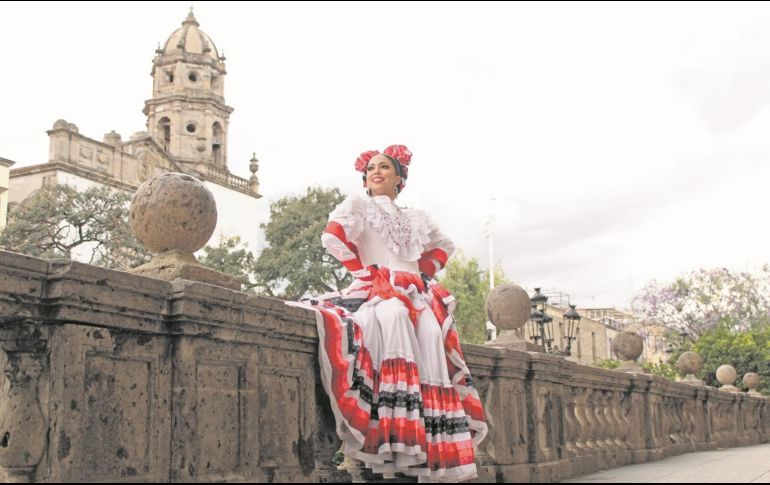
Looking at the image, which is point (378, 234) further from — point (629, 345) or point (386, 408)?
point (629, 345)

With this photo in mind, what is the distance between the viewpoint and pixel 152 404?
372cm

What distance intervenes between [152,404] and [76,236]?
2799 centimetres

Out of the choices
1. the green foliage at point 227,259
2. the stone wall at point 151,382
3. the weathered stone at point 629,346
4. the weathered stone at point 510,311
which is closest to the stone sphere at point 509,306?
the weathered stone at point 510,311

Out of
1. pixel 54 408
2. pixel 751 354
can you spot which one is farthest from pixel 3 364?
pixel 751 354

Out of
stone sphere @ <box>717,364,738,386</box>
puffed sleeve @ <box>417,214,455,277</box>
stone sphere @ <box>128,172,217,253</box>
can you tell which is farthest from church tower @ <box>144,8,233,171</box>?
stone sphere @ <box>128,172,217,253</box>

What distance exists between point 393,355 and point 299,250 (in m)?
34.9

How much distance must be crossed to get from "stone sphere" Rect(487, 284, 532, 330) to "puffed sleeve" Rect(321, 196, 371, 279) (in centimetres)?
249

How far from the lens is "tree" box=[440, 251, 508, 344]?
44594mm

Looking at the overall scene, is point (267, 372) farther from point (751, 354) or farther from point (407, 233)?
point (751, 354)

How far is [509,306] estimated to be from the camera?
7652 mm

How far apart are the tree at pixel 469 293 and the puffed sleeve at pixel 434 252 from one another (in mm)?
37857

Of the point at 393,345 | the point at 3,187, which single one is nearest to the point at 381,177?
the point at 393,345

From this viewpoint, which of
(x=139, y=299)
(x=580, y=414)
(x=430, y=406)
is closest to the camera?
(x=139, y=299)

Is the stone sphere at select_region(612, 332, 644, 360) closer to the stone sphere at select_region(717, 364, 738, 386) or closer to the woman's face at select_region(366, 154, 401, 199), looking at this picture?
the woman's face at select_region(366, 154, 401, 199)
